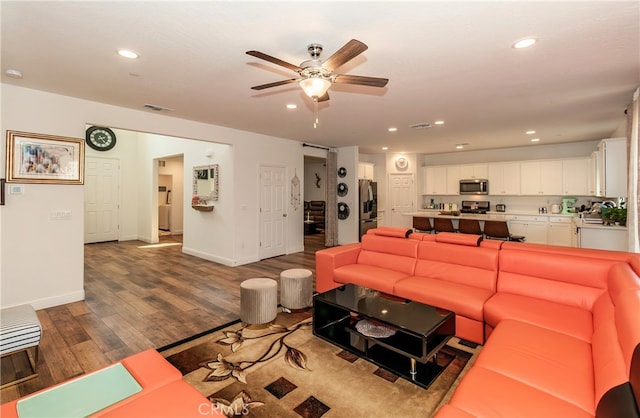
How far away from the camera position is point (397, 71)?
9.83ft

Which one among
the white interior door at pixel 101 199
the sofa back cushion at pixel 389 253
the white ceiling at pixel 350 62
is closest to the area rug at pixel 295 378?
the sofa back cushion at pixel 389 253

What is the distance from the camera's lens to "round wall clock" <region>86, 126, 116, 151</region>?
25.9ft

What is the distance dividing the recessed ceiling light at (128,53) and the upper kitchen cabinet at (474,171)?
7.91 metres

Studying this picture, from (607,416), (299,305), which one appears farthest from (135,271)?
(607,416)

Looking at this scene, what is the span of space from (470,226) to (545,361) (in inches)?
184

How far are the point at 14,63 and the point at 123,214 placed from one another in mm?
6588

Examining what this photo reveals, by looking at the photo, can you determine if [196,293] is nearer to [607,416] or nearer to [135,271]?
[135,271]

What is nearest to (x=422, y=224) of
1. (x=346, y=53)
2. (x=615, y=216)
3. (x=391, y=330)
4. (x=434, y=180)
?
(x=434, y=180)

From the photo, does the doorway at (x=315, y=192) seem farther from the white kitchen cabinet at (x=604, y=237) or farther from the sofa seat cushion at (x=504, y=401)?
the sofa seat cushion at (x=504, y=401)

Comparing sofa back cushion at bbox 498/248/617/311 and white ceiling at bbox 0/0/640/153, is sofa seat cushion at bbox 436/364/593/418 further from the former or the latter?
white ceiling at bbox 0/0/640/153

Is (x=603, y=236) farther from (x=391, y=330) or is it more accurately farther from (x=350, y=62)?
(x=350, y=62)

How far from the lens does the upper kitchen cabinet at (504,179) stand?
7.52m

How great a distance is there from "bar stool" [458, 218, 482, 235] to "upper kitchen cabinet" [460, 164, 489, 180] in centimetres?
238

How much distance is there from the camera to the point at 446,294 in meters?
2.89
